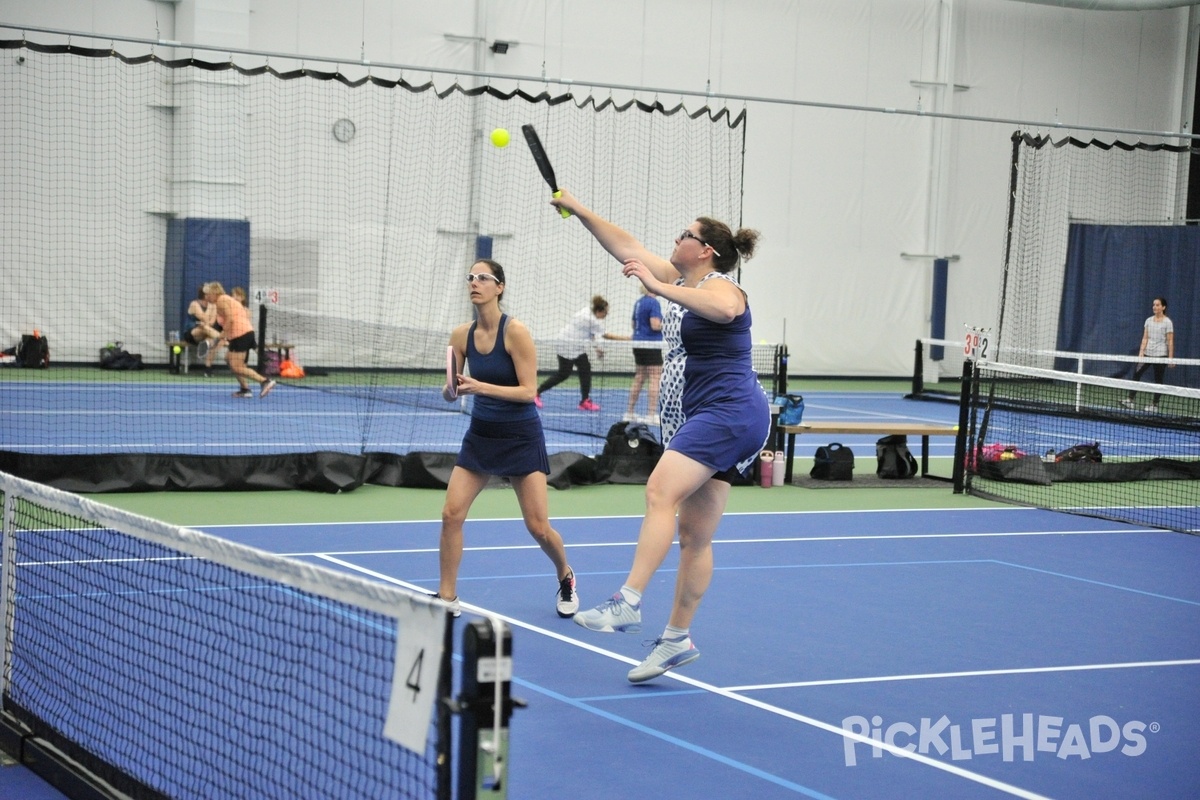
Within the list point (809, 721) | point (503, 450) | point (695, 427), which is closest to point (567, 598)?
point (503, 450)

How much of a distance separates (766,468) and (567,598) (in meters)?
6.10

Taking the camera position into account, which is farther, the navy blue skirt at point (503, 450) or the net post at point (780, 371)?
the net post at point (780, 371)

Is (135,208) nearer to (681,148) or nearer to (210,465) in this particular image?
(681,148)

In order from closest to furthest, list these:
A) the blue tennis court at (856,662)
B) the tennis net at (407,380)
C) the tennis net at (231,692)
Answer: the tennis net at (231,692)
the blue tennis court at (856,662)
the tennis net at (407,380)

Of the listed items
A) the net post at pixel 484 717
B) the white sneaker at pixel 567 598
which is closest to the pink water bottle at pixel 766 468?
the white sneaker at pixel 567 598

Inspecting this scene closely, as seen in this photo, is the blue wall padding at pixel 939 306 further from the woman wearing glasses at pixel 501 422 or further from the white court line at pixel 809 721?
the white court line at pixel 809 721

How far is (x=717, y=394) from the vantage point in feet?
19.4

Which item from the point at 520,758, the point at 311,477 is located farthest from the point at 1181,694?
the point at 311,477

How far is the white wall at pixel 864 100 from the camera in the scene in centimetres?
2606

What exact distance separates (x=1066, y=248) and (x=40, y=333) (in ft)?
67.1

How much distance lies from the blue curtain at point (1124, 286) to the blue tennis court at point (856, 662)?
59.7ft

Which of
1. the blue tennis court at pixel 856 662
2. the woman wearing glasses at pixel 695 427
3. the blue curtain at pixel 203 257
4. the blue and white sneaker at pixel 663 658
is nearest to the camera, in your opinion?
the blue tennis court at pixel 856 662

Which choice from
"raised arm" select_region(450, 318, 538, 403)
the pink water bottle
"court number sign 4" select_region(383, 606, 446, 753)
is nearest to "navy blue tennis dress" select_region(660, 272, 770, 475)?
"raised arm" select_region(450, 318, 538, 403)

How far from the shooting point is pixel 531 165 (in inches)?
987
